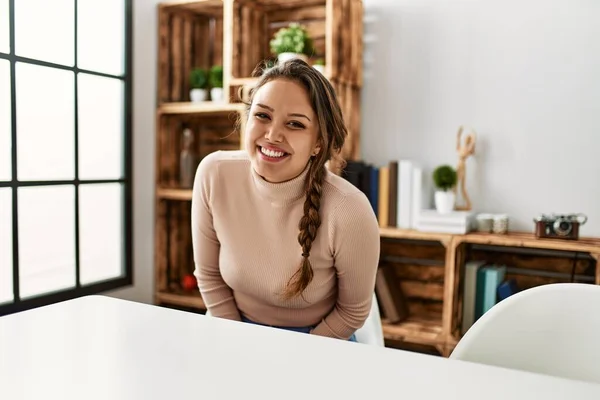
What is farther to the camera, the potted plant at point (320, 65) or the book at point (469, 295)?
the potted plant at point (320, 65)

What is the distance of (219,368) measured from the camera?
87 centimetres

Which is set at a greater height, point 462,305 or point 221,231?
point 221,231

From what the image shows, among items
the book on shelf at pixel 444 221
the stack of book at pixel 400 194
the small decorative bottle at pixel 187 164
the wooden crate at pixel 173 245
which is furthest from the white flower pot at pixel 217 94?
the book on shelf at pixel 444 221

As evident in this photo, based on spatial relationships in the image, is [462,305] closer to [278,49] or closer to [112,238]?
[278,49]

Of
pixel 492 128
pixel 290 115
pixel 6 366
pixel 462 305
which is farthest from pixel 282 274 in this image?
pixel 492 128

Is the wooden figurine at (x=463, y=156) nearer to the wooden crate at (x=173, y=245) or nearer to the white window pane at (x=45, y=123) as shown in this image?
the wooden crate at (x=173, y=245)

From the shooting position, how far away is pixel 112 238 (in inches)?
123

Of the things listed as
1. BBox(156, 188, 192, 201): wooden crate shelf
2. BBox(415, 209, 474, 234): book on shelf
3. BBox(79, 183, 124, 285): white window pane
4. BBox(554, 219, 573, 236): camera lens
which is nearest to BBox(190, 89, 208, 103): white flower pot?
BBox(156, 188, 192, 201): wooden crate shelf

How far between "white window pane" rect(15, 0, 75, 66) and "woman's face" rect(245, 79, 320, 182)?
155cm

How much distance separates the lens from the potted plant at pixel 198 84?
317 cm

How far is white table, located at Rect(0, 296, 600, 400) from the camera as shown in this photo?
79cm

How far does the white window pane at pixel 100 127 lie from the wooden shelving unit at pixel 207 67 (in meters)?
0.21

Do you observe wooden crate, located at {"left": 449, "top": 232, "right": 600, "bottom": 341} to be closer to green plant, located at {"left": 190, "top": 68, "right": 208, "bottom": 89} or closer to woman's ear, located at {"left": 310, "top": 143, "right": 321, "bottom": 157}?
woman's ear, located at {"left": 310, "top": 143, "right": 321, "bottom": 157}

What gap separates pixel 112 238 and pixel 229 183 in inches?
66.1
